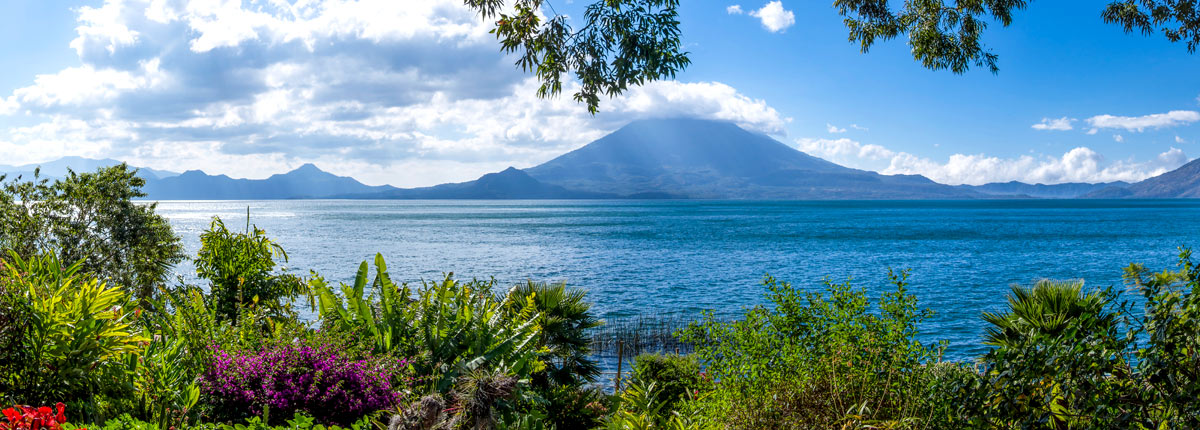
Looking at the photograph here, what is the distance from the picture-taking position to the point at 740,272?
51062mm

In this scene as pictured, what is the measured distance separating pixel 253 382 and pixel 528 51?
473cm

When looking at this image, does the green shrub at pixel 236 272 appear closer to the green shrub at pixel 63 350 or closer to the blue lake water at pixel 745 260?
the green shrub at pixel 63 350

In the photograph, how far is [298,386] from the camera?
5078 millimetres

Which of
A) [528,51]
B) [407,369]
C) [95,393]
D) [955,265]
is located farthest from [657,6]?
[955,265]

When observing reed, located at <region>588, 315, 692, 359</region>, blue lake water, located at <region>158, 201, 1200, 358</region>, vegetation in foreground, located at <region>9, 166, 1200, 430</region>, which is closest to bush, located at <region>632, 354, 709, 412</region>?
vegetation in foreground, located at <region>9, 166, 1200, 430</region>

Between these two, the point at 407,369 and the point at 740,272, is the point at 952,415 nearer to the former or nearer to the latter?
the point at 407,369

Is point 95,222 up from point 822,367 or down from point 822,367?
up

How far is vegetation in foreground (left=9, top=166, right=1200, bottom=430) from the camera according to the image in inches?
139

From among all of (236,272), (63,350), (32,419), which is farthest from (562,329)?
(32,419)

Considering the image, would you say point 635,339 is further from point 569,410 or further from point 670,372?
point 569,410

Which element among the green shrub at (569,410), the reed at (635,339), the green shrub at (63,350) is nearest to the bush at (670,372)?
the green shrub at (569,410)

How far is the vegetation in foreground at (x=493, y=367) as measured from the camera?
139 inches

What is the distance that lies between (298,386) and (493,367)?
1.76 meters

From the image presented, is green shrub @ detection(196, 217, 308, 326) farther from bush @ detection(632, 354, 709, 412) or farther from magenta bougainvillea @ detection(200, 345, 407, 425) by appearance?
bush @ detection(632, 354, 709, 412)
